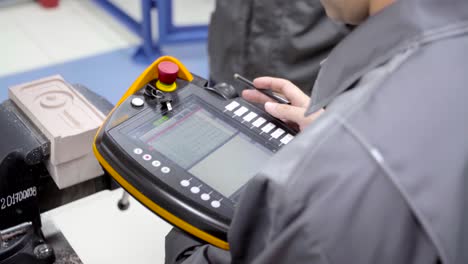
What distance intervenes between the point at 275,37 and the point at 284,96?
58 centimetres

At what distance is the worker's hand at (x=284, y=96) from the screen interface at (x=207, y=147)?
3.5 inches

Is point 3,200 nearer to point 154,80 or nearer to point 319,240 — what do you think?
point 154,80

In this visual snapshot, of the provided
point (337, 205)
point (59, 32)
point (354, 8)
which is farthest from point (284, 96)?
point (59, 32)

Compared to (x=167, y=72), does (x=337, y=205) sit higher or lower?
higher

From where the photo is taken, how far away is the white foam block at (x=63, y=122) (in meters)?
0.81

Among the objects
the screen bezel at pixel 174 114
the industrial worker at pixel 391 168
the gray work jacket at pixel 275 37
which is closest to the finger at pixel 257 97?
the screen bezel at pixel 174 114

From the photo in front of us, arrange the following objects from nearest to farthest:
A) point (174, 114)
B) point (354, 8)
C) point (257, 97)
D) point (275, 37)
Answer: point (354, 8) → point (174, 114) → point (257, 97) → point (275, 37)

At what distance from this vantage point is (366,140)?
42 centimetres

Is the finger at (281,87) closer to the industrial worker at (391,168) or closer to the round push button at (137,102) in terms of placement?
the round push button at (137,102)

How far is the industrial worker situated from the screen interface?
25cm

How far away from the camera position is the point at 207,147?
0.76 metres

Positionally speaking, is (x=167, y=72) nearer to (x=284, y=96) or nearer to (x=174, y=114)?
(x=174, y=114)

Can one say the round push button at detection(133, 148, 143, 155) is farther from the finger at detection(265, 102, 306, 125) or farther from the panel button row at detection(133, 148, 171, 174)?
the finger at detection(265, 102, 306, 125)

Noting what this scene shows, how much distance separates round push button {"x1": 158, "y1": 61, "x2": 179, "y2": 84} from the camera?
842 millimetres
